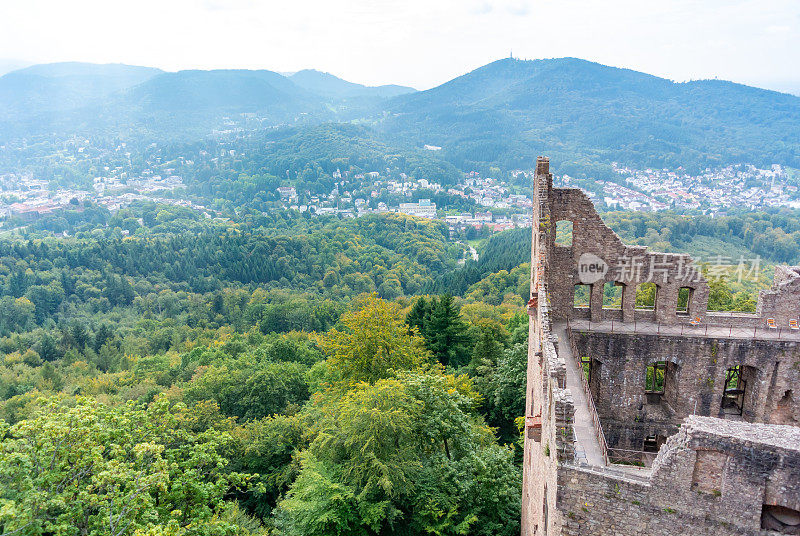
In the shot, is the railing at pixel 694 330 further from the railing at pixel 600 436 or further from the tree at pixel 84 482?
the tree at pixel 84 482

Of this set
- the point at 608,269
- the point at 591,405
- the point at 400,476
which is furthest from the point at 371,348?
the point at 591,405

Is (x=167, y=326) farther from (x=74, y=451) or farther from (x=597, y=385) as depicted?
(x=597, y=385)

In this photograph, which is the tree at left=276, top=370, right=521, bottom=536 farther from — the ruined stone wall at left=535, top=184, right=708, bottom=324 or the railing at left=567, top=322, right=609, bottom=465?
the ruined stone wall at left=535, top=184, right=708, bottom=324

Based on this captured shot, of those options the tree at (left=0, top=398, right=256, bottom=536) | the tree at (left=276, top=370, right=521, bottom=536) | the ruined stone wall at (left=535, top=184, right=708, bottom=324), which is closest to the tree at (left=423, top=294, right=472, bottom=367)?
the tree at (left=276, top=370, right=521, bottom=536)

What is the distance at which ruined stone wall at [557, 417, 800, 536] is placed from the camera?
8.99 m

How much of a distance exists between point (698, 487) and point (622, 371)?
10818 millimetres

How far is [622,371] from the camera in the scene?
20.0m

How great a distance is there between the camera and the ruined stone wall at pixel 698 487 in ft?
29.5

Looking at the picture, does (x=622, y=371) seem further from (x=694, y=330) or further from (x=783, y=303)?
(x=783, y=303)

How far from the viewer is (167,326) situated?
89.2m

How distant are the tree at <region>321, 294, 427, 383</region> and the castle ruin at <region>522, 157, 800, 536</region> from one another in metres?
11.8

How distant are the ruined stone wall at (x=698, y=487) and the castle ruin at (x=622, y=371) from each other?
0.04 metres

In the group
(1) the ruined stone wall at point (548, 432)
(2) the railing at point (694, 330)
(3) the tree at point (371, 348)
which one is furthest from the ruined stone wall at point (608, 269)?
(3) the tree at point (371, 348)

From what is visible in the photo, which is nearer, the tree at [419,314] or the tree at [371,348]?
the tree at [371,348]
